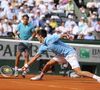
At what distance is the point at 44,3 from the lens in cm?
2347

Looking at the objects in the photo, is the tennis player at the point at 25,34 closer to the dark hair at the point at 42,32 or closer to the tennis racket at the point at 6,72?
the tennis racket at the point at 6,72

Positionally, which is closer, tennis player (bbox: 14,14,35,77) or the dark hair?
the dark hair

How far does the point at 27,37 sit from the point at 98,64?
3.27 meters

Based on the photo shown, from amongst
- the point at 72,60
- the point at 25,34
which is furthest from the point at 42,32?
the point at 25,34

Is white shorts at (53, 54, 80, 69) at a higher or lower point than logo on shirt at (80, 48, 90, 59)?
higher

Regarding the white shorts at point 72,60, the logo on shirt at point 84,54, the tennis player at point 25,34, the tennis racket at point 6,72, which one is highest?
the tennis player at point 25,34

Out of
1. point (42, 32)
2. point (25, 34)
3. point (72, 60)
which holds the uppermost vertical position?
point (42, 32)

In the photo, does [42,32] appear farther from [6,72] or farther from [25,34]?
[25,34]

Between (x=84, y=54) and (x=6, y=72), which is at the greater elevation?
(x=84, y=54)

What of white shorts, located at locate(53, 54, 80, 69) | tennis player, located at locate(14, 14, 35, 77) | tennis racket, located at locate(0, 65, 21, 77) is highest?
tennis player, located at locate(14, 14, 35, 77)

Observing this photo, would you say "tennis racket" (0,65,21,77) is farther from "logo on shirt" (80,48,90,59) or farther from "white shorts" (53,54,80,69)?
"logo on shirt" (80,48,90,59)

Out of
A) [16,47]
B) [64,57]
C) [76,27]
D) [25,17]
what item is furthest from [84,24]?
[64,57]

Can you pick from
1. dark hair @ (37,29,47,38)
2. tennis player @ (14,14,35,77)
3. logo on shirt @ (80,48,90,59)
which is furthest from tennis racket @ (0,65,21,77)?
logo on shirt @ (80,48,90,59)

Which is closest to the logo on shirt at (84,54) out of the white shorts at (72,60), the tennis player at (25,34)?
the tennis player at (25,34)
